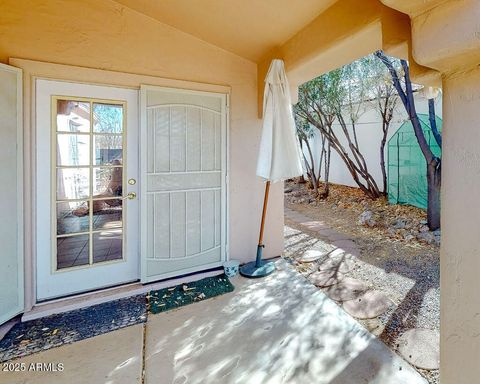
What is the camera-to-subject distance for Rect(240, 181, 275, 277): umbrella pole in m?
3.49

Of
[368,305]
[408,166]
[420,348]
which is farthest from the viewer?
[408,166]

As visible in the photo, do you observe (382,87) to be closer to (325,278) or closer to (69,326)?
(325,278)

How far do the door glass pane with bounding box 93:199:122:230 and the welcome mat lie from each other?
0.86 m

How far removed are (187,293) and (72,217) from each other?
1.55 meters

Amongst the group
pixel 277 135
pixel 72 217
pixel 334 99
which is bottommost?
pixel 72 217

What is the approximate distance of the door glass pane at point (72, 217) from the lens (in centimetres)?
291

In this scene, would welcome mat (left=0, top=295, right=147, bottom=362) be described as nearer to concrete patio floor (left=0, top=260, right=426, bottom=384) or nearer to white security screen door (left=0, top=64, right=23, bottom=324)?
concrete patio floor (left=0, top=260, right=426, bottom=384)

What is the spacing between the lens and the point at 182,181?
3.39 m

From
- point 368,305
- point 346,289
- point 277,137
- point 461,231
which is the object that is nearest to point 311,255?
point 346,289

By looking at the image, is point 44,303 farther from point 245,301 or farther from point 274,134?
point 274,134

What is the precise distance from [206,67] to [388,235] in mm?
4467

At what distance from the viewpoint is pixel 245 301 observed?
2895mm

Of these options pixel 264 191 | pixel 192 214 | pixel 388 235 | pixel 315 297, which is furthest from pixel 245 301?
pixel 388 235

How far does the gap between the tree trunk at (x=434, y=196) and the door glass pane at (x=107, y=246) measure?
539 centimetres
